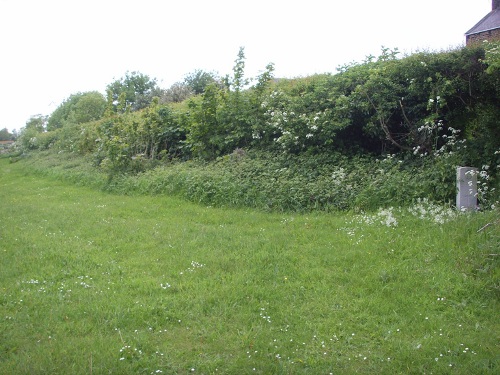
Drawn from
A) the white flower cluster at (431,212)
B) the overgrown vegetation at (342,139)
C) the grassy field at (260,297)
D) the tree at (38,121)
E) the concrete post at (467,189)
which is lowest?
the grassy field at (260,297)

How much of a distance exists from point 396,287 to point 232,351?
6.65 ft

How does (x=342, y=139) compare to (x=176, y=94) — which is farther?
(x=176, y=94)

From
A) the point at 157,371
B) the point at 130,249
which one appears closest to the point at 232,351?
the point at 157,371

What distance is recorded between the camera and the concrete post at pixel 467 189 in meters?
6.93

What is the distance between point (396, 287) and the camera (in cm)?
484

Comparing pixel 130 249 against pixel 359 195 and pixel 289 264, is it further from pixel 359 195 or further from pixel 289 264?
pixel 359 195

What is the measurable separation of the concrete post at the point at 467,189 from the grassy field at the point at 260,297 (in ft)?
1.62

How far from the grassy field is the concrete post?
0.49 m

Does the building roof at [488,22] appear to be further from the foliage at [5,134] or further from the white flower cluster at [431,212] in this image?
the foliage at [5,134]

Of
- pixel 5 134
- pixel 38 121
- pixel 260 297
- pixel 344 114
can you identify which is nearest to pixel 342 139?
pixel 344 114

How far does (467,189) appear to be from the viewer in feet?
22.9

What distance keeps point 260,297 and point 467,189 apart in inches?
161

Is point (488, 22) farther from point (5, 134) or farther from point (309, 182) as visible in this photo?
point (5, 134)

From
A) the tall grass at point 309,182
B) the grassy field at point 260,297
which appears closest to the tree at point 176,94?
the tall grass at point 309,182
